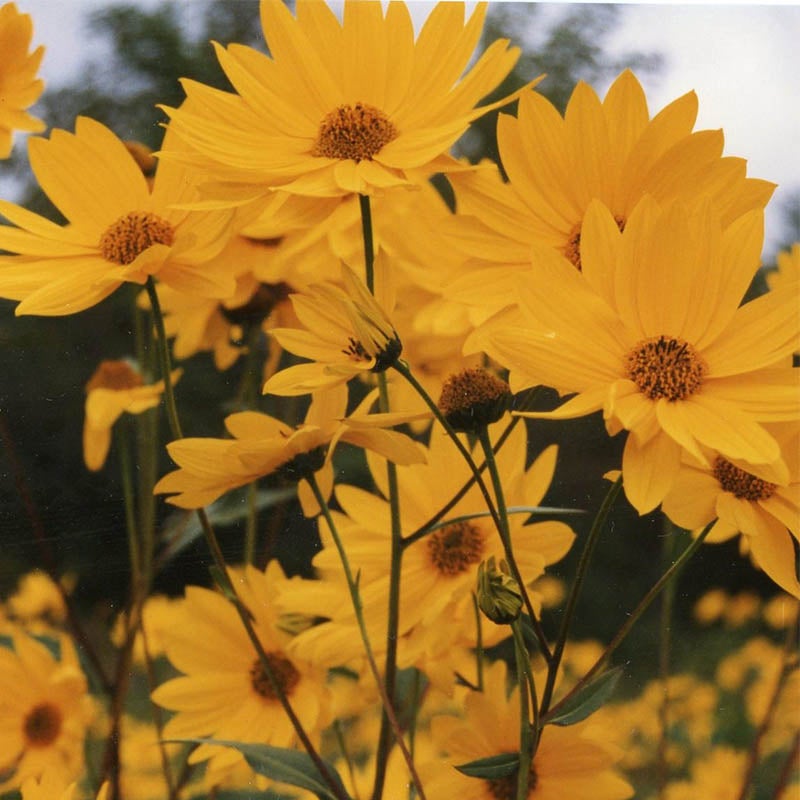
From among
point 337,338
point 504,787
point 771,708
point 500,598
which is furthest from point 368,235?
point 771,708

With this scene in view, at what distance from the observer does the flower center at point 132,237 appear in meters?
0.52

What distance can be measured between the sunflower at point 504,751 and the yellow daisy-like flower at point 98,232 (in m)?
0.23

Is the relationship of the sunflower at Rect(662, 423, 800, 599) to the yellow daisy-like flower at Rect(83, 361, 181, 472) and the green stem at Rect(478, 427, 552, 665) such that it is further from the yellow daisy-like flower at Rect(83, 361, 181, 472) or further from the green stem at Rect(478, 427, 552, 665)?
the yellow daisy-like flower at Rect(83, 361, 181, 472)

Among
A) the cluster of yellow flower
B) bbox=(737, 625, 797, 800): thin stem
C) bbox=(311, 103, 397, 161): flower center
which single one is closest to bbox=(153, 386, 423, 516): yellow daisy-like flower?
the cluster of yellow flower

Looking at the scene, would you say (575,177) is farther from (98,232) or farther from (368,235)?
(98,232)

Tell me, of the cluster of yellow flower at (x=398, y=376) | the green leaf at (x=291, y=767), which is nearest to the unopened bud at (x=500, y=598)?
the cluster of yellow flower at (x=398, y=376)

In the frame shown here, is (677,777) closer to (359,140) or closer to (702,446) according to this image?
(702,446)

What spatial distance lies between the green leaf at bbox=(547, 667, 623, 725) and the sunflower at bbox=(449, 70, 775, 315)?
165 mm

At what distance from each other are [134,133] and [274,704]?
0.30 m

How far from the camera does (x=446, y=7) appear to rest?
20.4 inches

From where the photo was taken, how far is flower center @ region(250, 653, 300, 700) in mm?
566

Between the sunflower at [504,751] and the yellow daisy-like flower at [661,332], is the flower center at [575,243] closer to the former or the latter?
the yellow daisy-like flower at [661,332]

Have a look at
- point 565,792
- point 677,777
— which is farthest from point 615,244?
point 677,777

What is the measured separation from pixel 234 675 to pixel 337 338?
201 mm
